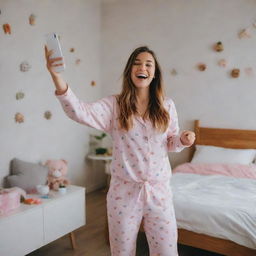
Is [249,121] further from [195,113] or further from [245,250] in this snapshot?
[245,250]

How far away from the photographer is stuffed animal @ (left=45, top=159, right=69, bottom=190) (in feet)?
9.57

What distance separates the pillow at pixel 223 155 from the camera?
327 centimetres

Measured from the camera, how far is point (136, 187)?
1431 mm

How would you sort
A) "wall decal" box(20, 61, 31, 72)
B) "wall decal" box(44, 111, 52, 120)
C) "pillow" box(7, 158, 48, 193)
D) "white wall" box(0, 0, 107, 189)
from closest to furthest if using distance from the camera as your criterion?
1. "pillow" box(7, 158, 48, 193)
2. "white wall" box(0, 0, 107, 189)
3. "wall decal" box(20, 61, 31, 72)
4. "wall decal" box(44, 111, 52, 120)

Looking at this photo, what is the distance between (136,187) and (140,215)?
127 millimetres

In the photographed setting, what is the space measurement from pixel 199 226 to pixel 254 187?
0.75 metres

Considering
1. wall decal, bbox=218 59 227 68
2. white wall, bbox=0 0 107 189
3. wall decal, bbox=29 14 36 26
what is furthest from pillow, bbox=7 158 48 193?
wall decal, bbox=218 59 227 68

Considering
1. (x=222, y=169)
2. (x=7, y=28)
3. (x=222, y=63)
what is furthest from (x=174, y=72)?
(x=7, y=28)

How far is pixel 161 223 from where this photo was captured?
143cm

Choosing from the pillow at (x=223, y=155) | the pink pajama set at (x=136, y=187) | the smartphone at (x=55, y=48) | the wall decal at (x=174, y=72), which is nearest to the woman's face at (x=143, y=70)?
the pink pajama set at (x=136, y=187)

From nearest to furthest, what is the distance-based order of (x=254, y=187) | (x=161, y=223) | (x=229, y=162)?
(x=161, y=223) < (x=254, y=187) < (x=229, y=162)

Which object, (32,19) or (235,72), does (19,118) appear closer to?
(32,19)

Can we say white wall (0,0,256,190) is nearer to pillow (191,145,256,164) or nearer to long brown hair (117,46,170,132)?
pillow (191,145,256,164)

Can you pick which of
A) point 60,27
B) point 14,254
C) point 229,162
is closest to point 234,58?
point 229,162
